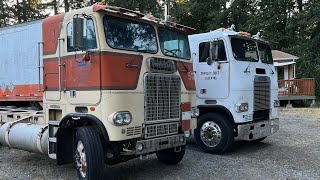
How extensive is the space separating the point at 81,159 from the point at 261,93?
5.11 m

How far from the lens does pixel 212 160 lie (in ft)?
26.6

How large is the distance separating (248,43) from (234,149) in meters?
2.84

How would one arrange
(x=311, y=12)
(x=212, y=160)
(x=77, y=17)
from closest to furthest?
(x=77, y=17), (x=212, y=160), (x=311, y=12)

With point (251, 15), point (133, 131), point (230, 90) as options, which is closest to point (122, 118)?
point (133, 131)

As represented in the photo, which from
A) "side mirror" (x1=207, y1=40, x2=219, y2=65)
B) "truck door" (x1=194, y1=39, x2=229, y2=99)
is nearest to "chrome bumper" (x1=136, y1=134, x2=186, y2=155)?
"truck door" (x1=194, y1=39, x2=229, y2=99)

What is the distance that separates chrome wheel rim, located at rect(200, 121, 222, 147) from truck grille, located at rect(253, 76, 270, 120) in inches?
41.7

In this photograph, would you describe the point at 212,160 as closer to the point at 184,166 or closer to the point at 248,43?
the point at 184,166

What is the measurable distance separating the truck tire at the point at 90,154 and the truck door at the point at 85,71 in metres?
0.51

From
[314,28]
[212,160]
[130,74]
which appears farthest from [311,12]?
[130,74]

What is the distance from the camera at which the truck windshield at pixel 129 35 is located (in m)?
5.86

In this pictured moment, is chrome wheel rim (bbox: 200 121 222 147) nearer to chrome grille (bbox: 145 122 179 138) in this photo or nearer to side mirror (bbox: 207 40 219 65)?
side mirror (bbox: 207 40 219 65)

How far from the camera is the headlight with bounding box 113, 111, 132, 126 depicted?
559 cm

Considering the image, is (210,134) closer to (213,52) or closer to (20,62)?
(213,52)

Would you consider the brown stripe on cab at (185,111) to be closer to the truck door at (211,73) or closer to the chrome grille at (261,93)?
the truck door at (211,73)
